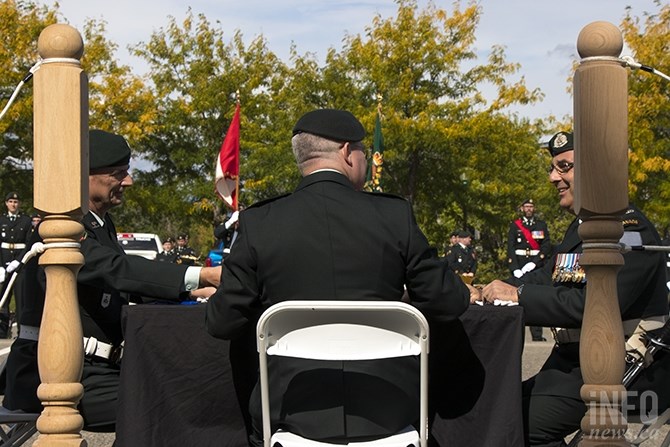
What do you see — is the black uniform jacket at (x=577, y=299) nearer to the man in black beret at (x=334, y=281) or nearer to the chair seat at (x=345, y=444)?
the man in black beret at (x=334, y=281)

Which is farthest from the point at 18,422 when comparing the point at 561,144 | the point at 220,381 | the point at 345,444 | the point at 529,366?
the point at 529,366

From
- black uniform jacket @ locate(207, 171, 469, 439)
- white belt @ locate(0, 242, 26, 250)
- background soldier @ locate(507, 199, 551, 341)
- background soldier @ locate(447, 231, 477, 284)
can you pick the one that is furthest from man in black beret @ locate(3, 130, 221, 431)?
background soldier @ locate(447, 231, 477, 284)

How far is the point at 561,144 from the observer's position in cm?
464

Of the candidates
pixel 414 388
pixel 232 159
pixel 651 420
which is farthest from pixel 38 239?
pixel 232 159

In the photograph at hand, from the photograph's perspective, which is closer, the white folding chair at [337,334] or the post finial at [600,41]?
the white folding chair at [337,334]

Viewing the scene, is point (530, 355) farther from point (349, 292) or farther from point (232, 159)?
point (349, 292)

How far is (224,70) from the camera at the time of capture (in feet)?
108

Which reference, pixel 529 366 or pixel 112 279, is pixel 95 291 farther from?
pixel 529 366

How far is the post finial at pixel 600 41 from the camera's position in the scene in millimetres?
3566

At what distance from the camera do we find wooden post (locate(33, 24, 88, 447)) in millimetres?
3609

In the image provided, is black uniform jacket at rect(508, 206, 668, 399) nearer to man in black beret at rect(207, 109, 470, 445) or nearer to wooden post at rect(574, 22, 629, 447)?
wooden post at rect(574, 22, 629, 447)

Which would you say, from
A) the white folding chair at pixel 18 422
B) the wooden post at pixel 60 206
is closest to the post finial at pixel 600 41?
the wooden post at pixel 60 206

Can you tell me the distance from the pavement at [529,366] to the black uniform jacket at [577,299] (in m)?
2.05

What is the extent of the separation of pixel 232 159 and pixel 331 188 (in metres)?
11.3
